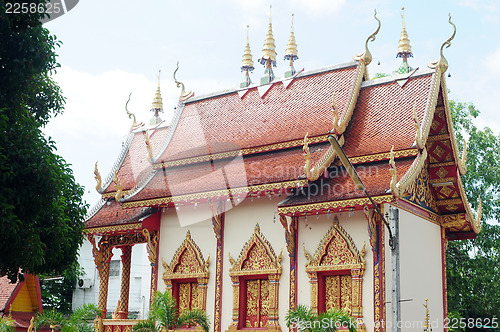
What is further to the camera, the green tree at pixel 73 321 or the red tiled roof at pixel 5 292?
the red tiled roof at pixel 5 292

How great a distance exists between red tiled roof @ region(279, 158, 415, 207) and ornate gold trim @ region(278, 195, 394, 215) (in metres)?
0.06

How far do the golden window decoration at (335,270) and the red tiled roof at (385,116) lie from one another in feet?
6.01

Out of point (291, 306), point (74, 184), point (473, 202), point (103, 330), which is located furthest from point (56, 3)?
point (473, 202)

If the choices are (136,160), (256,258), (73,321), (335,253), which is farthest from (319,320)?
(136,160)

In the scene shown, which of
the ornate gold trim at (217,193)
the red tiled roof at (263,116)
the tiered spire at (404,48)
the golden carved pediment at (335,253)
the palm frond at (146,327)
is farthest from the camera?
the tiered spire at (404,48)

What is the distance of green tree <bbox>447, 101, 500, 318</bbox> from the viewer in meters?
21.2

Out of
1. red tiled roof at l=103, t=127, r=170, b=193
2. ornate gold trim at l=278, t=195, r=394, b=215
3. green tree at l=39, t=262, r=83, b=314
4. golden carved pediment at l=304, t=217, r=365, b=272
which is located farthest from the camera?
green tree at l=39, t=262, r=83, b=314

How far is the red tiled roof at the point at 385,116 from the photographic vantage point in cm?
1370

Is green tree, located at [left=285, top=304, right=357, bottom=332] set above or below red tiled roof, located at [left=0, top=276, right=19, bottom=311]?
below

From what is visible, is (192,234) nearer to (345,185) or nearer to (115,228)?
(115,228)

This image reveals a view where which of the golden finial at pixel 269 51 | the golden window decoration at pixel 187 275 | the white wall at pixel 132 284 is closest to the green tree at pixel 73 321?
the golden window decoration at pixel 187 275

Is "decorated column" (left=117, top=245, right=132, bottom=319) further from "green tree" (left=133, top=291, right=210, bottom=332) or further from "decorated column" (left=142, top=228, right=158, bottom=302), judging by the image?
"green tree" (left=133, top=291, right=210, bottom=332)

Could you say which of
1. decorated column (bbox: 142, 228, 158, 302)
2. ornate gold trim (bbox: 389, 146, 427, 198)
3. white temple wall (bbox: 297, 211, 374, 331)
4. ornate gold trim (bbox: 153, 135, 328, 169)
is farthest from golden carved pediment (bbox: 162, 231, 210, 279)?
ornate gold trim (bbox: 389, 146, 427, 198)

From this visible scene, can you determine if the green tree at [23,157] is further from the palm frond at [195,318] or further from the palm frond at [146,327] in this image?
the palm frond at [195,318]
